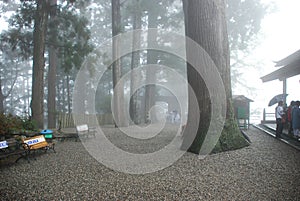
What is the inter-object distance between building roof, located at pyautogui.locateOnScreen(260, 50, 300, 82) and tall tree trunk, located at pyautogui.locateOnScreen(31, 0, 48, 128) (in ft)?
33.4

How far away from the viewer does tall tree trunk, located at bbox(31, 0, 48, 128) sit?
10531 millimetres

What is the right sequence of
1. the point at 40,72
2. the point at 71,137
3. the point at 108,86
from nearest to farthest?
the point at 71,137
the point at 40,72
the point at 108,86

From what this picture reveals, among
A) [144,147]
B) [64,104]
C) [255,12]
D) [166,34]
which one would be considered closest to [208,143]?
[144,147]

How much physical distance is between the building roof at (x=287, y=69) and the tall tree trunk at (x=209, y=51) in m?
3.40

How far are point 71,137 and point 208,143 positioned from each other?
561 cm

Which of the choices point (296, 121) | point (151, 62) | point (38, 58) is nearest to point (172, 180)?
point (296, 121)

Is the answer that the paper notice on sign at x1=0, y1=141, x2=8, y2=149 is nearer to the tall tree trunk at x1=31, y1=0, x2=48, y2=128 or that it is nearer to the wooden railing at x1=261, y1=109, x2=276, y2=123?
the tall tree trunk at x1=31, y1=0, x2=48, y2=128

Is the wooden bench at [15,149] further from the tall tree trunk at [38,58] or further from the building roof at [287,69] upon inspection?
the building roof at [287,69]

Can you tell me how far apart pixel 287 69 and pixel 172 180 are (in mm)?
7818

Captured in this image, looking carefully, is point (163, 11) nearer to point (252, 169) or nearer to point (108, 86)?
point (108, 86)

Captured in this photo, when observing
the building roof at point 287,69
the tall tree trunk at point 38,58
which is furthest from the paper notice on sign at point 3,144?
the building roof at point 287,69

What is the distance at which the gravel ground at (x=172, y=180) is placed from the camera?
356 cm

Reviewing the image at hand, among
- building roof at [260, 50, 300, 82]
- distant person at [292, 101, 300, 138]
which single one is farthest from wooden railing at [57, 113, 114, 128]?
distant person at [292, 101, 300, 138]

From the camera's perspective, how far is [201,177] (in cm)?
432
